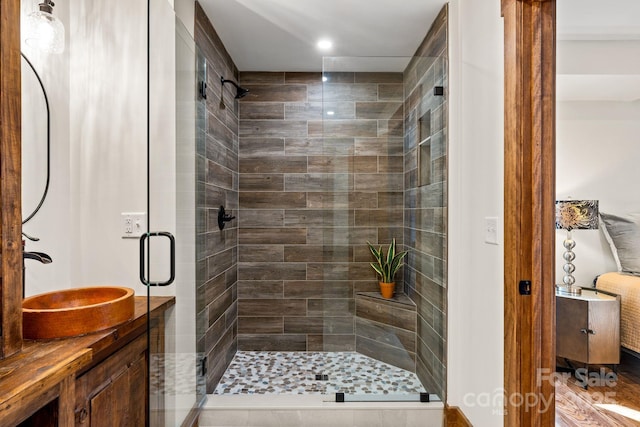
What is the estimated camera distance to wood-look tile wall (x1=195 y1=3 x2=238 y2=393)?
7.31 ft

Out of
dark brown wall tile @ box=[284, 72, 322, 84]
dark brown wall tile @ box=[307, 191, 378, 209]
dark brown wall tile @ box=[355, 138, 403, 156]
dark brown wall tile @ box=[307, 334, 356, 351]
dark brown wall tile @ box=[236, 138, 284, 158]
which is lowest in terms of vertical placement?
dark brown wall tile @ box=[307, 334, 356, 351]

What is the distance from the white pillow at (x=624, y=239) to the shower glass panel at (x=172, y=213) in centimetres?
165

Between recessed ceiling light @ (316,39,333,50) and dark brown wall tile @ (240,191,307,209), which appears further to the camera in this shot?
dark brown wall tile @ (240,191,307,209)

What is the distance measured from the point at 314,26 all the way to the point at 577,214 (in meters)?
2.02

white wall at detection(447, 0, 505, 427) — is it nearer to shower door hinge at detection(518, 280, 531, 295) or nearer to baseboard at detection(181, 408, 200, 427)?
shower door hinge at detection(518, 280, 531, 295)

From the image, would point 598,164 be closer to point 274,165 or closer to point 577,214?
point 577,214

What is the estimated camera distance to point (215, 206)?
2623mm

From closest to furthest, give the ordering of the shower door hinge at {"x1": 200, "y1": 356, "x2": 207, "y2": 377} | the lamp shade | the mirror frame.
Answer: the mirror frame < the lamp shade < the shower door hinge at {"x1": 200, "y1": 356, "x2": 207, "y2": 377}

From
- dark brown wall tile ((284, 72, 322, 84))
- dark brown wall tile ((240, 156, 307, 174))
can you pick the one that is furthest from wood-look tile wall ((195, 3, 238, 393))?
dark brown wall tile ((284, 72, 322, 84))

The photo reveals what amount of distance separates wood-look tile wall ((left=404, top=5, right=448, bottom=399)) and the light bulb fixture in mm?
1828

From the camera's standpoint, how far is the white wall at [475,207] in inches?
67.6

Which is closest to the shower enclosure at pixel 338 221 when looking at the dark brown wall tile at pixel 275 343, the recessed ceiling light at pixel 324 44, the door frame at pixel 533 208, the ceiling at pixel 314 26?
the ceiling at pixel 314 26

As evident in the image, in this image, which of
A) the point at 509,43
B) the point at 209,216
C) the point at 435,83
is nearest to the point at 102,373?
the point at 209,216

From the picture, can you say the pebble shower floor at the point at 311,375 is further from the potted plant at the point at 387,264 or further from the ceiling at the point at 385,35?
the ceiling at the point at 385,35
